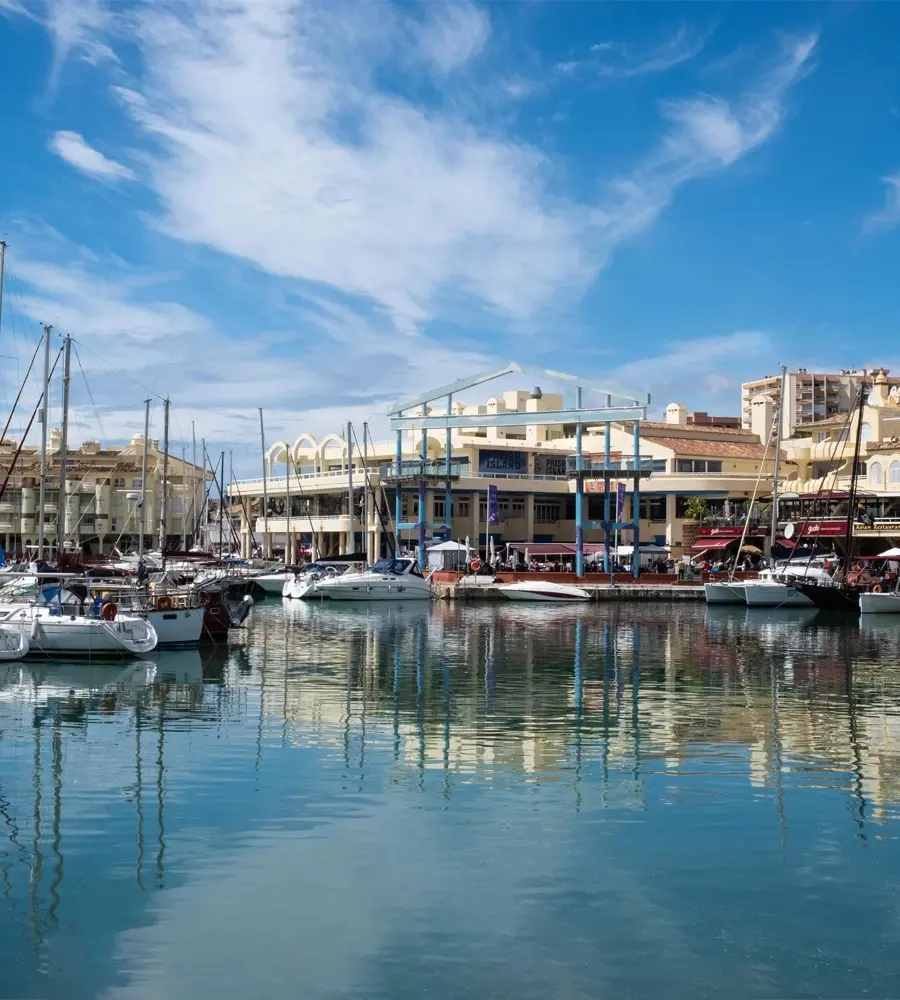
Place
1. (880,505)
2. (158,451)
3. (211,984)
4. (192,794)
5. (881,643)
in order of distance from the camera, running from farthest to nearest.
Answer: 1. (158,451)
2. (880,505)
3. (881,643)
4. (192,794)
5. (211,984)

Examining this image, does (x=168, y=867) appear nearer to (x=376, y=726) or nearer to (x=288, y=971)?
(x=288, y=971)

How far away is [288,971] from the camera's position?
11.3 metres

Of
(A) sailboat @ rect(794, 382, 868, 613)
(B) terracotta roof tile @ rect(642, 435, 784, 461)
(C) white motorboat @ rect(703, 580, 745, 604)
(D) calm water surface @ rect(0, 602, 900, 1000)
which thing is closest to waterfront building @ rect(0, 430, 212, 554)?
(B) terracotta roof tile @ rect(642, 435, 784, 461)

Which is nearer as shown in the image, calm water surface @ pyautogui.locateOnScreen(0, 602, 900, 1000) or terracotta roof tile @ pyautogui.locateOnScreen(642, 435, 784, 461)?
calm water surface @ pyautogui.locateOnScreen(0, 602, 900, 1000)

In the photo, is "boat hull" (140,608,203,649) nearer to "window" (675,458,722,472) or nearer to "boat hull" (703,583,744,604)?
"boat hull" (703,583,744,604)

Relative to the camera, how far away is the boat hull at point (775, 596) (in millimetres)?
63438

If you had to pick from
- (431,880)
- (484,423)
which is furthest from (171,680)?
(484,423)

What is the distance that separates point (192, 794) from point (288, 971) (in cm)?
734

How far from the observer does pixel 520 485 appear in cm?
9431

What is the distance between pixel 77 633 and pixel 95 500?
3208 inches

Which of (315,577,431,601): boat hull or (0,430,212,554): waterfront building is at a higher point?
(0,430,212,554): waterfront building

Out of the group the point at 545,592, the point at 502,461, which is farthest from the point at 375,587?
the point at 502,461

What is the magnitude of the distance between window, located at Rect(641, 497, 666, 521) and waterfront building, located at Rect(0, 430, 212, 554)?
42.2m

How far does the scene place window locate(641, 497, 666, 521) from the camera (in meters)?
93.6
